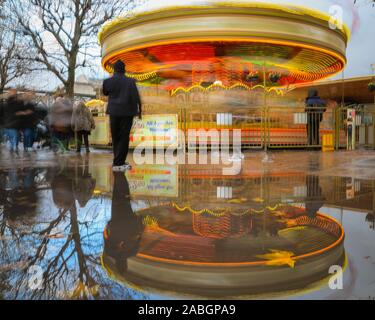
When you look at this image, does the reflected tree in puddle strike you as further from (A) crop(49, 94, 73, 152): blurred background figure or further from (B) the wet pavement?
(A) crop(49, 94, 73, 152): blurred background figure

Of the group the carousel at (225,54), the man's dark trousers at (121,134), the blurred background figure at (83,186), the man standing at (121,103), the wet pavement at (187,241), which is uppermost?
the carousel at (225,54)

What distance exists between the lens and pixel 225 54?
1361 cm

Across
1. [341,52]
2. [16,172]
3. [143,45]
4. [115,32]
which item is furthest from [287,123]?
[16,172]

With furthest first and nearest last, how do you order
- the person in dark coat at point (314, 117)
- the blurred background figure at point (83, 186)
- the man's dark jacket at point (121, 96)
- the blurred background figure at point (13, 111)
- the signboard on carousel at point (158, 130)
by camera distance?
the person in dark coat at point (314, 117) → the signboard on carousel at point (158, 130) → the blurred background figure at point (13, 111) → the man's dark jacket at point (121, 96) → the blurred background figure at point (83, 186)

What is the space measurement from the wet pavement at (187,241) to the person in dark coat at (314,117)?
9.12 metres

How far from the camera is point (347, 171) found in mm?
7109

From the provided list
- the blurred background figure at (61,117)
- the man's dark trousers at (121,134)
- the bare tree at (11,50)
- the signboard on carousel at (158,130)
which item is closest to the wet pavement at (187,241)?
the man's dark trousers at (121,134)

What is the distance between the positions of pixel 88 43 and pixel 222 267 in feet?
78.1

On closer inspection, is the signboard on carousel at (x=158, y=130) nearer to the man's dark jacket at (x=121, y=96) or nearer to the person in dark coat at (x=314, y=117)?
the man's dark jacket at (x=121, y=96)

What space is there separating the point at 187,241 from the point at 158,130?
997 cm

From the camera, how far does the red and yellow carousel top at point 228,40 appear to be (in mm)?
11000

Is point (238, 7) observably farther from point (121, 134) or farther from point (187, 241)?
point (187, 241)
